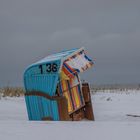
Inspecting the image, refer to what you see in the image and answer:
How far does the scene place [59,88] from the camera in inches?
212

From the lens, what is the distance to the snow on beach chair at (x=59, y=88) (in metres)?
5.21

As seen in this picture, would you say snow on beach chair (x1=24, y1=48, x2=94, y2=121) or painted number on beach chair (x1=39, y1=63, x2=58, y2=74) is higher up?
painted number on beach chair (x1=39, y1=63, x2=58, y2=74)

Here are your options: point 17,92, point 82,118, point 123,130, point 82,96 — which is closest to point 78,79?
point 82,96

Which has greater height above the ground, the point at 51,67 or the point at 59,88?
the point at 51,67

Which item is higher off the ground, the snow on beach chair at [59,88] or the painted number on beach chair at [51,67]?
the painted number on beach chair at [51,67]

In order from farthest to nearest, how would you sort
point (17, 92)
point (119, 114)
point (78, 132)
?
point (17, 92) < point (119, 114) < point (78, 132)

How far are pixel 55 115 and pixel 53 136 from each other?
8.01ft

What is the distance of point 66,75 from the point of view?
17.4 feet

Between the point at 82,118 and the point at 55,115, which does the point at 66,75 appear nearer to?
the point at 55,115

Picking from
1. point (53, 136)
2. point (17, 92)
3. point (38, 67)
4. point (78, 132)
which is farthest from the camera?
point (17, 92)

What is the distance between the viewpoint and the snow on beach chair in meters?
5.21

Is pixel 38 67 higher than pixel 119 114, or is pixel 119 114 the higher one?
pixel 38 67

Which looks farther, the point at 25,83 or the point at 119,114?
the point at 119,114

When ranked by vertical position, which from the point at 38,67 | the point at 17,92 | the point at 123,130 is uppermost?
the point at 38,67
